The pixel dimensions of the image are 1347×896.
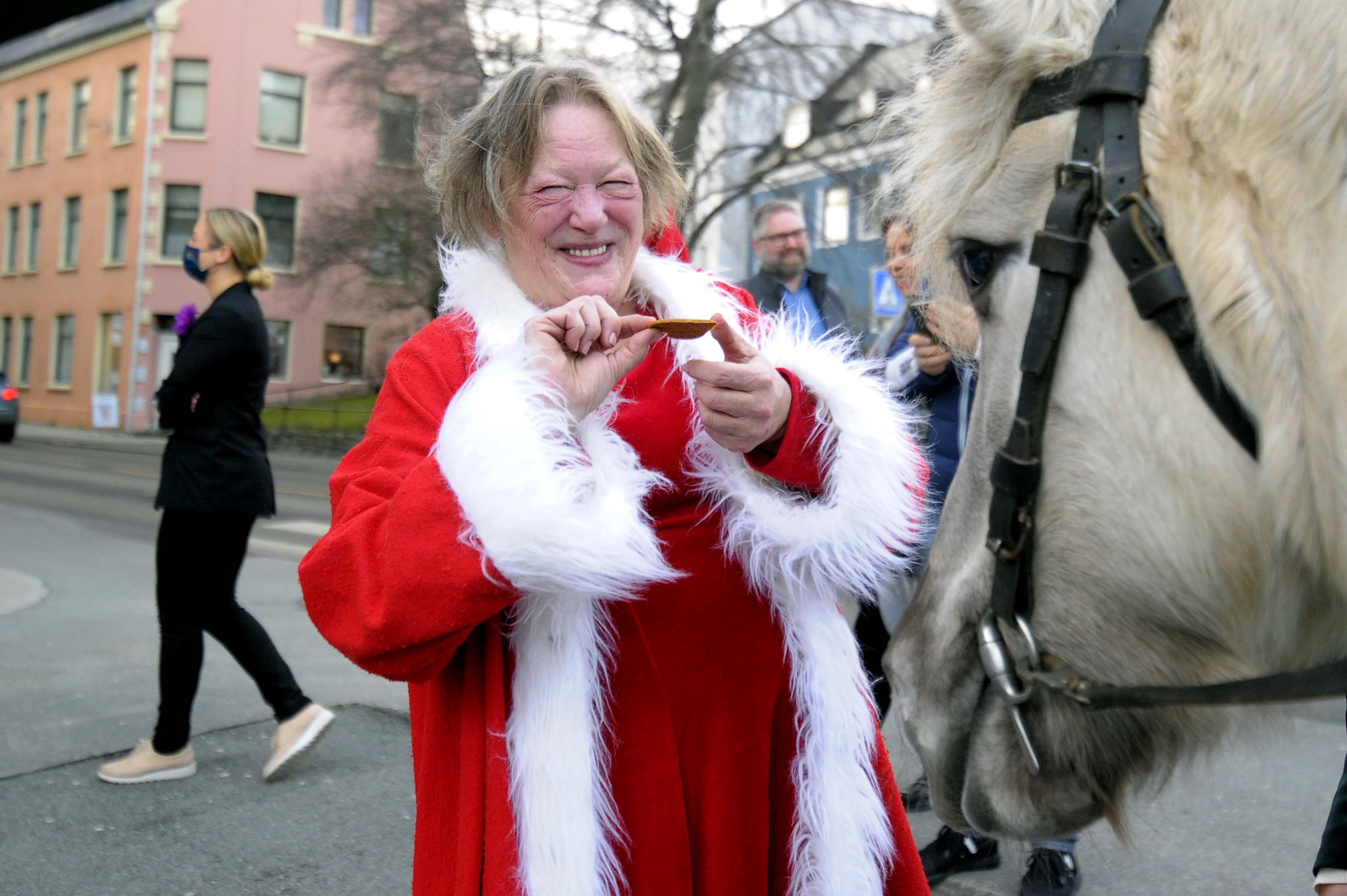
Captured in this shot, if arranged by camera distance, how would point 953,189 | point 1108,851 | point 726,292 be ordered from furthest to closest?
point 1108,851 < point 726,292 < point 953,189

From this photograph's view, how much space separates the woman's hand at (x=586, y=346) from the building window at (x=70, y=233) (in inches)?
1423

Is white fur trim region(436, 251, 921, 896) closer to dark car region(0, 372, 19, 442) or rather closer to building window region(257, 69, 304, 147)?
dark car region(0, 372, 19, 442)

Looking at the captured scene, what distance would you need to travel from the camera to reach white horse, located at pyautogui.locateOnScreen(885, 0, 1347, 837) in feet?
3.12

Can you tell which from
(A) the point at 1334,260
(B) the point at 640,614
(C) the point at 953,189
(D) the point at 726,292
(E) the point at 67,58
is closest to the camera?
(A) the point at 1334,260

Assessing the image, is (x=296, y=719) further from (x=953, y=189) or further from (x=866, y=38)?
(x=866, y=38)

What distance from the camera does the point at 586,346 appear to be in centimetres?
167

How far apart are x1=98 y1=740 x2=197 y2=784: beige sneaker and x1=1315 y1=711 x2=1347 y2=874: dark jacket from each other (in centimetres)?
381

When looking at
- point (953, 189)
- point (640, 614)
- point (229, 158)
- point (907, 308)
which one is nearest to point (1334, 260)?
point (953, 189)

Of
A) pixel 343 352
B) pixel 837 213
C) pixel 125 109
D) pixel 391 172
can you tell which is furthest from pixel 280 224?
pixel 837 213

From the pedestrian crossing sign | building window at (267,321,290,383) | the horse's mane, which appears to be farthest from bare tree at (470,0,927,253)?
building window at (267,321,290,383)

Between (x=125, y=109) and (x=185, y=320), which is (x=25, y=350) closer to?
(x=125, y=109)

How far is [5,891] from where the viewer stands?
10.4ft

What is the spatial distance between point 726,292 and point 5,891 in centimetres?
280

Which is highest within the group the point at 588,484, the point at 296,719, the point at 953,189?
the point at 953,189
